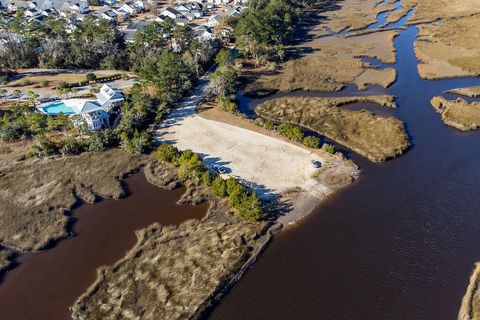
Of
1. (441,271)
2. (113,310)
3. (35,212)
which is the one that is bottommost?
(441,271)

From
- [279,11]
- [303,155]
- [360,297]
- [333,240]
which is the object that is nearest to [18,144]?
[303,155]

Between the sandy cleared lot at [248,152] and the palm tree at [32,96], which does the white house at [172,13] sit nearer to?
the palm tree at [32,96]

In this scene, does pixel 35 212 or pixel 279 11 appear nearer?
pixel 35 212

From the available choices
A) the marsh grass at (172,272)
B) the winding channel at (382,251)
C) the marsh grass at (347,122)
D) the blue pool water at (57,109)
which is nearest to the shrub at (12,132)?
the blue pool water at (57,109)

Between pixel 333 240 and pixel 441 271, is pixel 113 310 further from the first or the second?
pixel 441 271

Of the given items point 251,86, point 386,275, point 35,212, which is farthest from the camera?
point 251,86

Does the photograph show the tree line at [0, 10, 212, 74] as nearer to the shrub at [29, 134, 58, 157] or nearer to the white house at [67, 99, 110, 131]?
the white house at [67, 99, 110, 131]

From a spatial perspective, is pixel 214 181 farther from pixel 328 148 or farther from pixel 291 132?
pixel 328 148
